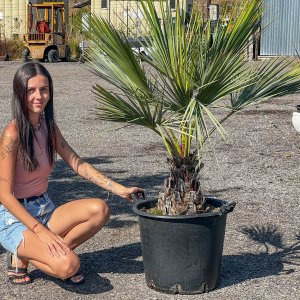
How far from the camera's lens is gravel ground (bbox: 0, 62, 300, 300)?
14.8 ft

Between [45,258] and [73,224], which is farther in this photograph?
[73,224]

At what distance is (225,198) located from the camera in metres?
6.94

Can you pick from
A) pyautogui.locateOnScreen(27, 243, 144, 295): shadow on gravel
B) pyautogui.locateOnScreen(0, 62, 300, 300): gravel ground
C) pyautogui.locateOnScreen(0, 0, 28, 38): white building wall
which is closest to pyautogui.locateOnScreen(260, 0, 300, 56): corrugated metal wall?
pyautogui.locateOnScreen(0, 62, 300, 300): gravel ground

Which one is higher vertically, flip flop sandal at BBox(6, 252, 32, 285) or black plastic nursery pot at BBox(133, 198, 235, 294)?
black plastic nursery pot at BBox(133, 198, 235, 294)

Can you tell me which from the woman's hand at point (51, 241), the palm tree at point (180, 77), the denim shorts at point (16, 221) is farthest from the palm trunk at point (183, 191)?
the denim shorts at point (16, 221)

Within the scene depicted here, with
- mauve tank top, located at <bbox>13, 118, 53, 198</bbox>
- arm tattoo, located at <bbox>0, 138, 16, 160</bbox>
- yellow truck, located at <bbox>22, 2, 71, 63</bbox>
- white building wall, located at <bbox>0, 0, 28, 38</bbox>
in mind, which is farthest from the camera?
white building wall, located at <bbox>0, 0, 28, 38</bbox>

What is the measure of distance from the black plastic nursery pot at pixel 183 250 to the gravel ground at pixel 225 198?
75mm

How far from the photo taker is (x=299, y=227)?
588 cm

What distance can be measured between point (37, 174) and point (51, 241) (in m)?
0.48

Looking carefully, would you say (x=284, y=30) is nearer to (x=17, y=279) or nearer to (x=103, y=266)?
(x=103, y=266)

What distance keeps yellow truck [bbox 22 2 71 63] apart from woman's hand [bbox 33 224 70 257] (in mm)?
30555

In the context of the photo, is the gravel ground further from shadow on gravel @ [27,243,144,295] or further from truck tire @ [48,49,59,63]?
truck tire @ [48,49,59,63]

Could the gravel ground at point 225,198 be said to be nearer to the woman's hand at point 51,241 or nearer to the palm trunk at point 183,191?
the woman's hand at point 51,241

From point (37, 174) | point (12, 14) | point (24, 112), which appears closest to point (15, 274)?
point (37, 174)
